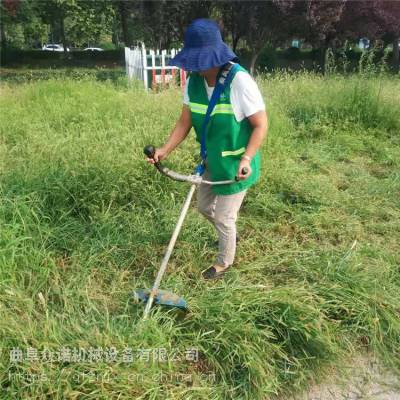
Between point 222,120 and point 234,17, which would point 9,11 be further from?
point 222,120

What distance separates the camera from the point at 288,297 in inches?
86.9

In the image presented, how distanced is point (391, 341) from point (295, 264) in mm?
679

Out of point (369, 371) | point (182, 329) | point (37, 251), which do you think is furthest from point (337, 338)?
point (37, 251)

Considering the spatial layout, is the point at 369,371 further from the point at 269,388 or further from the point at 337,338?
the point at 269,388

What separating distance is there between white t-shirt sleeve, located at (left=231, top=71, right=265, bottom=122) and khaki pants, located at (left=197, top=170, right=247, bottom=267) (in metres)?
0.49

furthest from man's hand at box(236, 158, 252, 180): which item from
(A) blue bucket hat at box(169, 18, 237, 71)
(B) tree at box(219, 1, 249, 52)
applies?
(B) tree at box(219, 1, 249, 52)

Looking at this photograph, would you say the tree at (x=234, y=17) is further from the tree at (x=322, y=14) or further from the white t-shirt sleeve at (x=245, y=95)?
the white t-shirt sleeve at (x=245, y=95)

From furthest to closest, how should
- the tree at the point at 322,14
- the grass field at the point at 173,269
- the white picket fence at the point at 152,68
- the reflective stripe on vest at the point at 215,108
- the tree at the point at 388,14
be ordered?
1. the tree at the point at 388,14
2. the tree at the point at 322,14
3. the white picket fence at the point at 152,68
4. the reflective stripe on vest at the point at 215,108
5. the grass field at the point at 173,269

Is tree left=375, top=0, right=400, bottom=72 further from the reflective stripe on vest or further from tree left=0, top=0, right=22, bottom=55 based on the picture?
tree left=0, top=0, right=22, bottom=55

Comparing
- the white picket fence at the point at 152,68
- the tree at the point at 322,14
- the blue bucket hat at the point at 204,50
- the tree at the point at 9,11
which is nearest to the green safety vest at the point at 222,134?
the blue bucket hat at the point at 204,50

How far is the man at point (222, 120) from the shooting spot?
2.04 m

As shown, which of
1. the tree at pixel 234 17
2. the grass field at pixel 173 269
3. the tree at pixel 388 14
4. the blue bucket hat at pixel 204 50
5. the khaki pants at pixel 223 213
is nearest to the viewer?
the grass field at pixel 173 269

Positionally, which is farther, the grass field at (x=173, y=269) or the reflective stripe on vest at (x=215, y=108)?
the reflective stripe on vest at (x=215, y=108)

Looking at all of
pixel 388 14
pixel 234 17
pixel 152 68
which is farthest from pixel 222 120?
pixel 388 14
